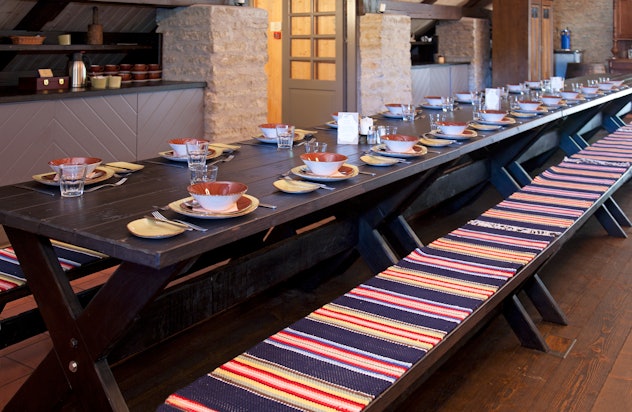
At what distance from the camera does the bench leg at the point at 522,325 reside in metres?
2.91

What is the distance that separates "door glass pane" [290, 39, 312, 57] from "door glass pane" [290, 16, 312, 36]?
0.08 meters

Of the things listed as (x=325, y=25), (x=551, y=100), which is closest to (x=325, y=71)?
(x=325, y=25)

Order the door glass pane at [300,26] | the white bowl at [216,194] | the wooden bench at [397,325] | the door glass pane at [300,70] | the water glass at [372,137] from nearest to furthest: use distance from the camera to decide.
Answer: the wooden bench at [397,325] < the white bowl at [216,194] < the water glass at [372,137] < the door glass pane at [300,26] < the door glass pane at [300,70]

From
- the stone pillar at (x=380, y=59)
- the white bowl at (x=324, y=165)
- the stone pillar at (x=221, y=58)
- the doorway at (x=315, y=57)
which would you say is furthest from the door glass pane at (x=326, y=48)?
the white bowl at (x=324, y=165)

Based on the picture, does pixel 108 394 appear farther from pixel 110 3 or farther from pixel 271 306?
pixel 110 3

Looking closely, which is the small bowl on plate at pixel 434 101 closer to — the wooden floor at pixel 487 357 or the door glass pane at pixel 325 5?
the wooden floor at pixel 487 357

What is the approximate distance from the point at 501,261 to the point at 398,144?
70 cm

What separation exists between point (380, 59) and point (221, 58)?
7.96ft

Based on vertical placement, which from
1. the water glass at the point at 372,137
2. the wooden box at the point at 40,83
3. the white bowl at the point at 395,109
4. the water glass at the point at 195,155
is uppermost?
the wooden box at the point at 40,83

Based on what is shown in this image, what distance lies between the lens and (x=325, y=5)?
774cm

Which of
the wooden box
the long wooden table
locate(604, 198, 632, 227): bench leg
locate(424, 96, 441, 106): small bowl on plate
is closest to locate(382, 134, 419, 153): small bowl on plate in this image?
the long wooden table

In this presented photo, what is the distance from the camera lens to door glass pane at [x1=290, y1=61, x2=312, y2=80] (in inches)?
317

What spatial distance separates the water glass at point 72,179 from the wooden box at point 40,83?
297 cm

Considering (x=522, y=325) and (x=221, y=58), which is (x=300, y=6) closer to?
(x=221, y=58)
